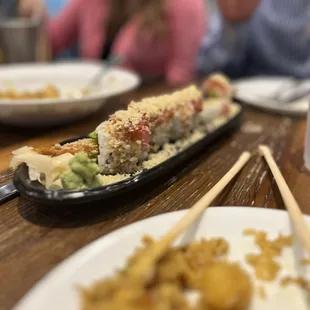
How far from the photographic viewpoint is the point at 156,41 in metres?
2.00

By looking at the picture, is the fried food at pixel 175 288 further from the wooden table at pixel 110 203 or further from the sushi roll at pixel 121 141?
the sushi roll at pixel 121 141

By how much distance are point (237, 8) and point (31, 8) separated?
1089 mm

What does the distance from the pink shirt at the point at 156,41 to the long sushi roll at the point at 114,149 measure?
1109mm

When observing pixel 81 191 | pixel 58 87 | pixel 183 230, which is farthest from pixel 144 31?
pixel 183 230

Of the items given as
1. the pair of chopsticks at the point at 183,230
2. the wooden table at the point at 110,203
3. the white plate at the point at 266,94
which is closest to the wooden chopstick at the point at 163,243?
the pair of chopsticks at the point at 183,230

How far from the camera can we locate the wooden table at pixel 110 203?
53cm

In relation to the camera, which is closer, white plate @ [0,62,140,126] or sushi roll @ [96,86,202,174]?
sushi roll @ [96,86,202,174]

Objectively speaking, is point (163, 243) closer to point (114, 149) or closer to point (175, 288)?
point (175, 288)

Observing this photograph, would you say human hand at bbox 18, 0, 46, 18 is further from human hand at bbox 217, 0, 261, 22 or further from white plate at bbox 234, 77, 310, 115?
white plate at bbox 234, 77, 310, 115

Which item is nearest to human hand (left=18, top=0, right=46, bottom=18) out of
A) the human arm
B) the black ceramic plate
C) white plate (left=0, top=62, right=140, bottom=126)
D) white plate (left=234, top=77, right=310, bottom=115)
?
the human arm

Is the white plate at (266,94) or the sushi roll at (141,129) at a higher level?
the sushi roll at (141,129)

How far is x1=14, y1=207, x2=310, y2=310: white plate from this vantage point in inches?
16.0

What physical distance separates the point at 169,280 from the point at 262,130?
0.74 m

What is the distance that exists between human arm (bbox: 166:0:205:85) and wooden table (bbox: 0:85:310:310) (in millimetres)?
1071
